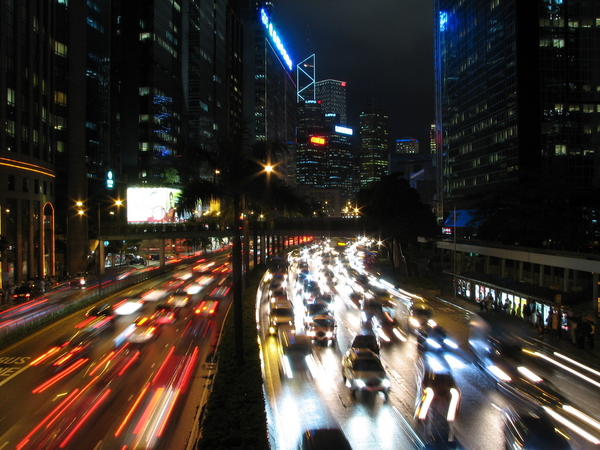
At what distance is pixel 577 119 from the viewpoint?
72625 mm

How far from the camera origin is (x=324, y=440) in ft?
29.8

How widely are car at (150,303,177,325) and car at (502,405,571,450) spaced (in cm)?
2163

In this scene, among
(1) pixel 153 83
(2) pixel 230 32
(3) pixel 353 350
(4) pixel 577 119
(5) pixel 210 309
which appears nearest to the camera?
(3) pixel 353 350

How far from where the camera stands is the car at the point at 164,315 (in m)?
28.2

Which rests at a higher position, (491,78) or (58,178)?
(491,78)

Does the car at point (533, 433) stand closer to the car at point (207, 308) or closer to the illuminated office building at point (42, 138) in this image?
the car at point (207, 308)

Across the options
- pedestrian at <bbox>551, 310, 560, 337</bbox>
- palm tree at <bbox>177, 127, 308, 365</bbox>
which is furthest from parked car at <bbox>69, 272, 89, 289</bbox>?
pedestrian at <bbox>551, 310, 560, 337</bbox>

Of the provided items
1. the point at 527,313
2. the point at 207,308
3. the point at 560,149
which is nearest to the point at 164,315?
the point at 207,308

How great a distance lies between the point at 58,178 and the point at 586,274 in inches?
2391

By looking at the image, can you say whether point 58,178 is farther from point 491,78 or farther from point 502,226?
point 491,78

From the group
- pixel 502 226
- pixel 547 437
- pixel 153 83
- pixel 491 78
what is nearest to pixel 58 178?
pixel 153 83

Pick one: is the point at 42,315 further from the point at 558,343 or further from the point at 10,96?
the point at 10,96

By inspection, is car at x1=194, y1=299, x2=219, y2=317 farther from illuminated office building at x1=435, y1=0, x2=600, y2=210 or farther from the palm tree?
illuminated office building at x1=435, y1=0, x2=600, y2=210

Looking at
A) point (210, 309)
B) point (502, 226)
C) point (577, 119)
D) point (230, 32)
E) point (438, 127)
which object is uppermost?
point (230, 32)
